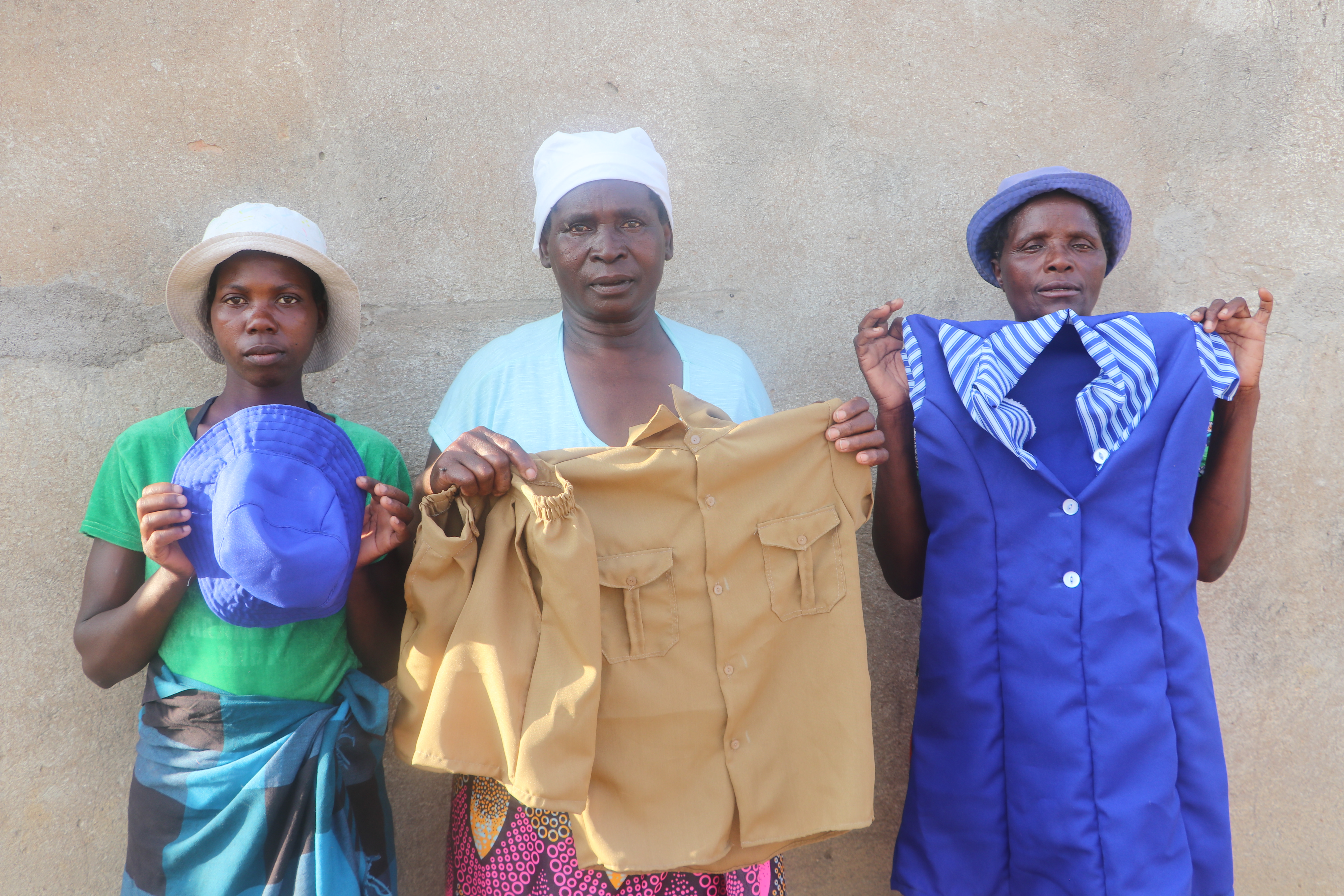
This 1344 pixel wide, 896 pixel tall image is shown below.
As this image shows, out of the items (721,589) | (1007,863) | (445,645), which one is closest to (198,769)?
(445,645)

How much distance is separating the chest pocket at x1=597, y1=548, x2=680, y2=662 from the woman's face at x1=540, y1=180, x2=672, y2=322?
657mm

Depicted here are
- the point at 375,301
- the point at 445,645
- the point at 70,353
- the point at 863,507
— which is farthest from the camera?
the point at 375,301

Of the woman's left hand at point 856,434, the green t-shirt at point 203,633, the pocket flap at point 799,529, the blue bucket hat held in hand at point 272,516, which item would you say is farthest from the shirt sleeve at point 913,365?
the green t-shirt at point 203,633

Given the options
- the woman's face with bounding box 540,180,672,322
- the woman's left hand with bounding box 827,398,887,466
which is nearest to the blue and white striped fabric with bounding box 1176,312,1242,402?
the woman's left hand with bounding box 827,398,887,466

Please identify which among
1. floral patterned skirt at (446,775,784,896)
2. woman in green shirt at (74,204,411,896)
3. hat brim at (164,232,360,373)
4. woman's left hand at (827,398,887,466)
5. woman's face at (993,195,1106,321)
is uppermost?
woman's face at (993,195,1106,321)

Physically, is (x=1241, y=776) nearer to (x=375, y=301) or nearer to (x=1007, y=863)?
(x=1007, y=863)

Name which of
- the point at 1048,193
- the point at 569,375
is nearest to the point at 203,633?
the point at 569,375

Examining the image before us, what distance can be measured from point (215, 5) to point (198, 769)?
7.32 ft

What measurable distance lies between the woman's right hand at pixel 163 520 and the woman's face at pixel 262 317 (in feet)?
1.27

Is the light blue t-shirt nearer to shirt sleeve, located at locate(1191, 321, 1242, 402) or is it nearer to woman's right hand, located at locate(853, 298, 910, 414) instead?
woman's right hand, located at locate(853, 298, 910, 414)

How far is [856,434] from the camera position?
1.95 meters

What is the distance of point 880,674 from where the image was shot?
2898 millimetres

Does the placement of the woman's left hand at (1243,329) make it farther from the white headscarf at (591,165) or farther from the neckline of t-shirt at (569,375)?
the white headscarf at (591,165)

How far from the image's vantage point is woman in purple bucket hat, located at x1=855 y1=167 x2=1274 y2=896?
191 cm
